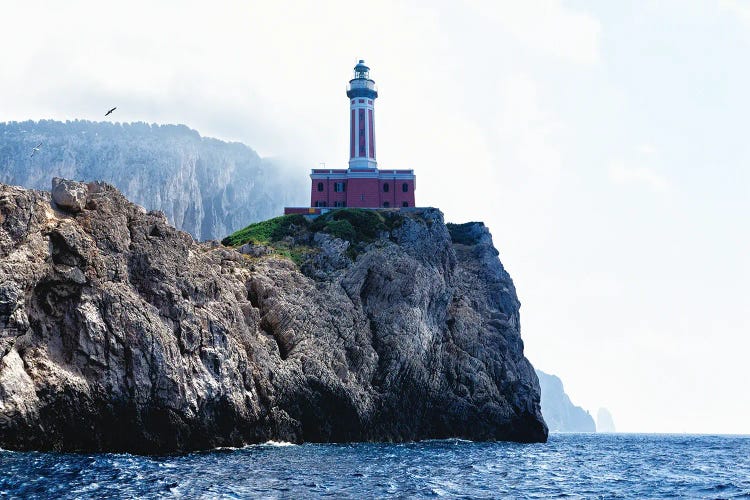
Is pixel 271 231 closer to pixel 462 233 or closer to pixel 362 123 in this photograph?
pixel 362 123

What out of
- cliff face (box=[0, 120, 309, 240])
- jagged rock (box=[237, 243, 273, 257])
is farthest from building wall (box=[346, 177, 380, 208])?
cliff face (box=[0, 120, 309, 240])

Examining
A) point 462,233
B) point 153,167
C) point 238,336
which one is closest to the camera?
point 238,336

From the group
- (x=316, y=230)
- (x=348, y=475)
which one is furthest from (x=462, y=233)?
(x=348, y=475)

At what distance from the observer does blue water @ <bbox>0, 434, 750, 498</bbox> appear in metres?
30.2

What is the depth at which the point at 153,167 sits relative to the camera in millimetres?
152375

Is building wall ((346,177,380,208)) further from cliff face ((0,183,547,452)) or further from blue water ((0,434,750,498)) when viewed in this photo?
blue water ((0,434,750,498))

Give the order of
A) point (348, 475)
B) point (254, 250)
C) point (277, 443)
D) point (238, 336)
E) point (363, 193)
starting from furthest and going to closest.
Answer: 1. point (363, 193)
2. point (254, 250)
3. point (277, 443)
4. point (238, 336)
5. point (348, 475)

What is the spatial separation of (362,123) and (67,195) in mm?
52459

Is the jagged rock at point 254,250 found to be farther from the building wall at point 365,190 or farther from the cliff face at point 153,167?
the cliff face at point 153,167

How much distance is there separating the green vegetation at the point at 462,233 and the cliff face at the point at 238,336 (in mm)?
3868

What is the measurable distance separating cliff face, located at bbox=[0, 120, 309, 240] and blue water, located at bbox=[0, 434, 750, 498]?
351 feet

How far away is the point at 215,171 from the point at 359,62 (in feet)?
252

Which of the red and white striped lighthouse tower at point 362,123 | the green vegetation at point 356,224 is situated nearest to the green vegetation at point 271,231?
the green vegetation at point 356,224

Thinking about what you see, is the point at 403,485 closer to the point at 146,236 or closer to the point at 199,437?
the point at 199,437
